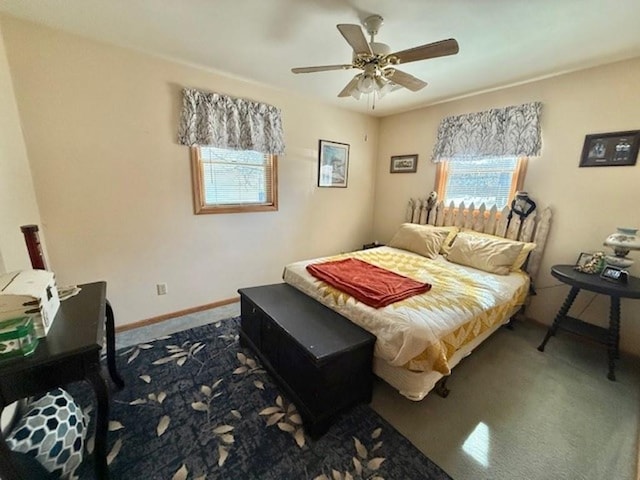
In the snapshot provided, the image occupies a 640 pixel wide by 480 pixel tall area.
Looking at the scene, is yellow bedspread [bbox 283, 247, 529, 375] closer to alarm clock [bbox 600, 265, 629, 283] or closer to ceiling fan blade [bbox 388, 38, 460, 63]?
alarm clock [bbox 600, 265, 629, 283]

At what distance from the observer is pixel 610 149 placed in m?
2.20

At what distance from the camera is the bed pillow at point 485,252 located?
8.18 ft

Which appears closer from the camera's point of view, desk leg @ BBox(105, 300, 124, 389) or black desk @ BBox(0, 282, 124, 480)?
black desk @ BBox(0, 282, 124, 480)

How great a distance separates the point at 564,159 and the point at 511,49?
1173 mm

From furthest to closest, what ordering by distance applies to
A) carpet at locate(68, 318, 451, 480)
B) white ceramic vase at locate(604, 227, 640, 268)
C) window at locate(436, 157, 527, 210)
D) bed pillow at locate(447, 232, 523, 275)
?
window at locate(436, 157, 527, 210) < bed pillow at locate(447, 232, 523, 275) < white ceramic vase at locate(604, 227, 640, 268) < carpet at locate(68, 318, 451, 480)

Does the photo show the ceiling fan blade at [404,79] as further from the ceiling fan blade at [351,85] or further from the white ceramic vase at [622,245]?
the white ceramic vase at [622,245]

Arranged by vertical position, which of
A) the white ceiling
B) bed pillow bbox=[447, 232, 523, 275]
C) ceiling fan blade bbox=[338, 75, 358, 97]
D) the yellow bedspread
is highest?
the white ceiling

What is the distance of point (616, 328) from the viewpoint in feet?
6.56

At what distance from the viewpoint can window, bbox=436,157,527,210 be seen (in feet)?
9.16

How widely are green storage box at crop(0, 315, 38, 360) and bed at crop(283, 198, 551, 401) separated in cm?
149

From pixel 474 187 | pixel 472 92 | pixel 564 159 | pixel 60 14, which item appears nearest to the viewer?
pixel 60 14

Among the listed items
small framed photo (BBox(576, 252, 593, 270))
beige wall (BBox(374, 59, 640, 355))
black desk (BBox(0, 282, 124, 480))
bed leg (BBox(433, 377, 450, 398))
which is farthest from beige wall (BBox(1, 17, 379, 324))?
small framed photo (BBox(576, 252, 593, 270))

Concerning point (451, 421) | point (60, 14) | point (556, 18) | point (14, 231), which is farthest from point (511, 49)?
point (14, 231)

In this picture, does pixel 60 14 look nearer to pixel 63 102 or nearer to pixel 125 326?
pixel 63 102
